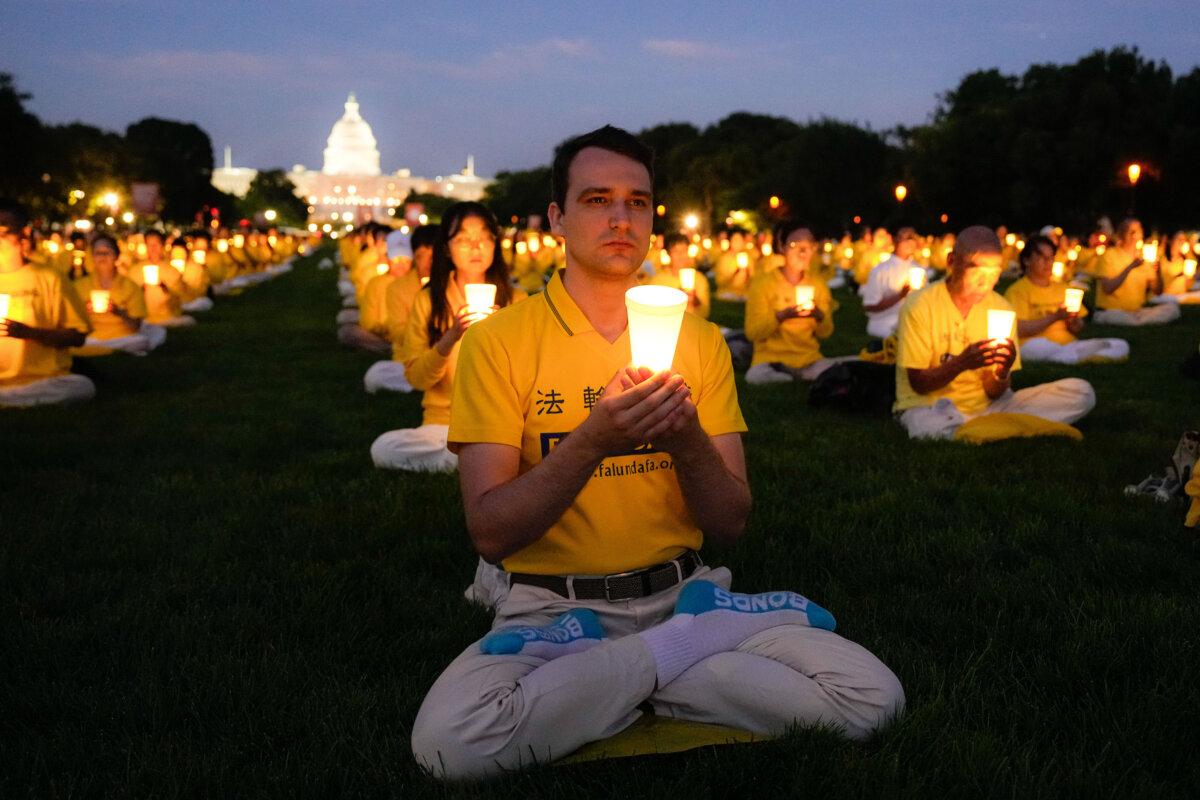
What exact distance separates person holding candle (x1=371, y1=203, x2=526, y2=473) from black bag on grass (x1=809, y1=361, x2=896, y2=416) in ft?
9.42

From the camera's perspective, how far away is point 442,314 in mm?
6008

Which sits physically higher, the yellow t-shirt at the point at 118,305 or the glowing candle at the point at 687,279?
the glowing candle at the point at 687,279

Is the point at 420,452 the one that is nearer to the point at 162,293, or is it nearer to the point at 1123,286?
the point at 162,293

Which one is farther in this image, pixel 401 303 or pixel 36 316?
pixel 401 303

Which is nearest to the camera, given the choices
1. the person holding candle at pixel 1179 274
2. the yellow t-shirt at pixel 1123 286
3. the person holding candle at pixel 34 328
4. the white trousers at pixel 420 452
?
the white trousers at pixel 420 452

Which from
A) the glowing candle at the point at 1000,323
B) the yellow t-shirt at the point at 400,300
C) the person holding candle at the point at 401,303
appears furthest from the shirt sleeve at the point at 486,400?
the yellow t-shirt at the point at 400,300

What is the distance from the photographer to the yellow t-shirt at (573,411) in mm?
2986

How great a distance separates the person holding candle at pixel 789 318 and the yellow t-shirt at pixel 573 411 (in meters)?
6.34

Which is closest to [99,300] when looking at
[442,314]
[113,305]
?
[113,305]

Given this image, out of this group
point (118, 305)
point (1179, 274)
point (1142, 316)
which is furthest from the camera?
point (1179, 274)

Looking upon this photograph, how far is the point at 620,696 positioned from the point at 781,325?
24.0 feet

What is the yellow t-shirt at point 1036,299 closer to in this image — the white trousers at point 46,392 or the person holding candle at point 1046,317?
the person holding candle at point 1046,317

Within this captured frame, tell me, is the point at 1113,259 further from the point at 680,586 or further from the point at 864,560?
the point at 680,586

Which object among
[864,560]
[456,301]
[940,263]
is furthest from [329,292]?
[864,560]
